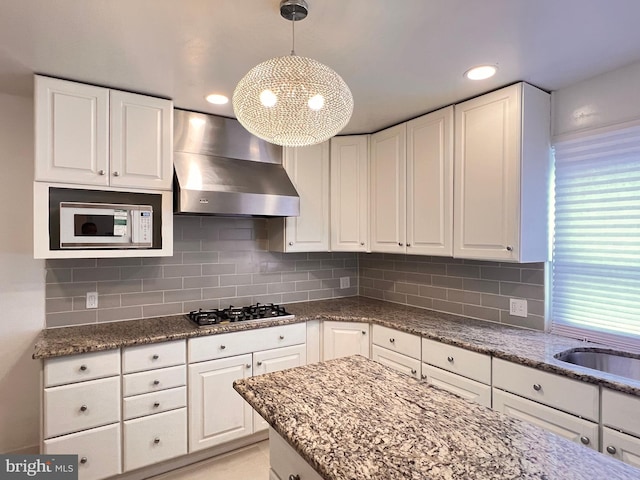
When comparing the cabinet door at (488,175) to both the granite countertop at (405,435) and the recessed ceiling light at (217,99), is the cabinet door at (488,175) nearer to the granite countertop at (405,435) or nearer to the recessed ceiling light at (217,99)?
the granite countertop at (405,435)

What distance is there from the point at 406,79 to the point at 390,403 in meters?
1.73

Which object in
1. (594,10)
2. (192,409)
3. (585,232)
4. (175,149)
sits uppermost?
(594,10)

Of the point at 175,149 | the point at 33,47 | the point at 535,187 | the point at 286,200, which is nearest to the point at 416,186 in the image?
the point at 535,187

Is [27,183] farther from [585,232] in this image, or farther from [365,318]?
[585,232]

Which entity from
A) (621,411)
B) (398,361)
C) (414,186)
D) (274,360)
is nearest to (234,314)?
(274,360)

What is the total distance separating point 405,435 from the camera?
1019 mm

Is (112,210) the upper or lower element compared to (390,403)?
upper

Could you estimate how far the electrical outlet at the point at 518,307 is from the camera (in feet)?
7.75

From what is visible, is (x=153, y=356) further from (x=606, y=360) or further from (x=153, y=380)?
(x=606, y=360)

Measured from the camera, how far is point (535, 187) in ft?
7.00

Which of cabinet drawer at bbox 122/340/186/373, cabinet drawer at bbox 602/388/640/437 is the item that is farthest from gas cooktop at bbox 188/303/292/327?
cabinet drawer at bbox 602/388/640/437

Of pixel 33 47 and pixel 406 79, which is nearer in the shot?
pixel 33 47

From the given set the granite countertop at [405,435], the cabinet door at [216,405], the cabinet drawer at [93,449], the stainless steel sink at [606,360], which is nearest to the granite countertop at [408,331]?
the stainless steel sink at [606,360]

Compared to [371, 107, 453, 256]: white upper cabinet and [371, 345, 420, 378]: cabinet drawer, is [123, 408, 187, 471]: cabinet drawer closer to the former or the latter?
[371, 345, 420, 378]: cabinet drawer
